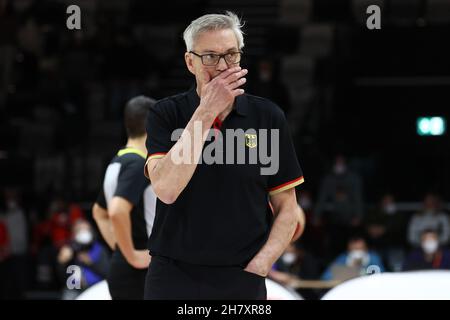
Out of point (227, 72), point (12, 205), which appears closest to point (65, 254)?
point (12, 205)

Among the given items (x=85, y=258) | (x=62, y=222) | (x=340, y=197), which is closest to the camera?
(x=85, y=258)

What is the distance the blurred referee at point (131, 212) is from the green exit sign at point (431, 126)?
9733 mm

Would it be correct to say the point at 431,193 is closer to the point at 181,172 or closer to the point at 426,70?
the point at 426,70

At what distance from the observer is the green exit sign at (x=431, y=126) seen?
1396cm

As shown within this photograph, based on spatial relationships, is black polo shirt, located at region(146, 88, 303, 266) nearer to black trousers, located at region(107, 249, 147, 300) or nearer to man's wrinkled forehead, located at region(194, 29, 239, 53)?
man's wrinkled forehead, located at region(194, 29, 239, 53)

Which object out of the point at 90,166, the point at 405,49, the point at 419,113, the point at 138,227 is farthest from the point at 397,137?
the point at 138,227

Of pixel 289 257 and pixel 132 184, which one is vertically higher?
pixel 132 184

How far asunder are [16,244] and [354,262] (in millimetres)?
4190

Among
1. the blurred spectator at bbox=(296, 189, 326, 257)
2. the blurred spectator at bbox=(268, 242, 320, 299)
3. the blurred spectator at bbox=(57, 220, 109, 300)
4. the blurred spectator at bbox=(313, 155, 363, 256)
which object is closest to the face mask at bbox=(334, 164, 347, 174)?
the blurred spectator at bbox=(313, 155, 363, 256)

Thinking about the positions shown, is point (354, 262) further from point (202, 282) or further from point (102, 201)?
point (202, 282)

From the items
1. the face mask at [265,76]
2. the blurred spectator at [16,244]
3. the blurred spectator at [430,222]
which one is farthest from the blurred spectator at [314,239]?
the blurred spectator at [16,244]

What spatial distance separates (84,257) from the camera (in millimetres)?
9977

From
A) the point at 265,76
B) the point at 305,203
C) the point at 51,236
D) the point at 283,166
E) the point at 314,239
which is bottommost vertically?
the point at 314,239

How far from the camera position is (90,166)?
1380cm
